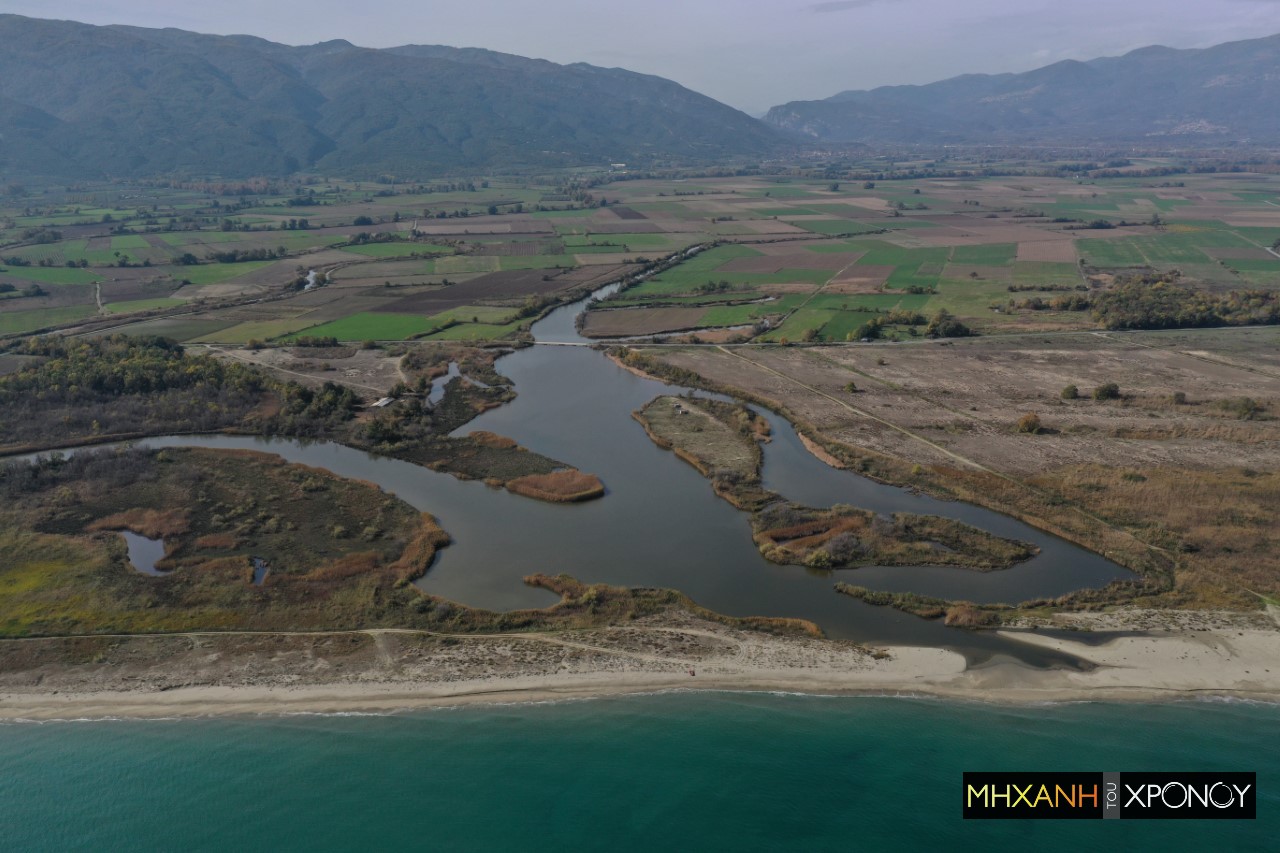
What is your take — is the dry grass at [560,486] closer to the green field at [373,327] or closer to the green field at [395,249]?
the green field at [373,327]

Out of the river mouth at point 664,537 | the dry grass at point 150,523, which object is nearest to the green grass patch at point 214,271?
the river mouth at point 664,537

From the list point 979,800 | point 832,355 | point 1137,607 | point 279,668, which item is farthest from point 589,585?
point 832,355

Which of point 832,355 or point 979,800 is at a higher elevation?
point 832,355

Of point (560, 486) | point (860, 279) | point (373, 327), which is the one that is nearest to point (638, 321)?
point (373, 327)

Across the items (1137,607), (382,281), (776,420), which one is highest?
(382,281)

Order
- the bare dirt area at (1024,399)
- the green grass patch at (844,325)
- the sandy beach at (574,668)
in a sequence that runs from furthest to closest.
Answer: the green grass patch at (844,325), the bare dirt area at (1024,399), the sandy beach at (574,668)

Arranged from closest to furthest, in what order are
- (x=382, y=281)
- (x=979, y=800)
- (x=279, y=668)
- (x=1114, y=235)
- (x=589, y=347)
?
(x=979, y=800), (x=279, y=668), (x=589, y=347), (x=382, y=281), (x=1114, y=235)

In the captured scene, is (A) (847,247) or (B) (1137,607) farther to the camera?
(A) (847,247)

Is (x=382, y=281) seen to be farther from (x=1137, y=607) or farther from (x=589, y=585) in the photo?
(x=1137, y=607)
